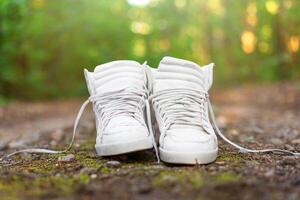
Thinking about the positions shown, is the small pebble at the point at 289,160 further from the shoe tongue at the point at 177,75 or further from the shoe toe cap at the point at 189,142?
the shoe tongue at the point at 177,75

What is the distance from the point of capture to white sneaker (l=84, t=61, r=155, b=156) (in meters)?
2.34

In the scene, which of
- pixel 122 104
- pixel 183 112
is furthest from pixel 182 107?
pixel 122 104

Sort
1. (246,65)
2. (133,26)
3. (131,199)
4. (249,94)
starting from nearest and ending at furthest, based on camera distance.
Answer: (131,199)
(249,94)
(133,26)
(246,65)

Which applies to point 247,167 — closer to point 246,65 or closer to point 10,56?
point 10,56

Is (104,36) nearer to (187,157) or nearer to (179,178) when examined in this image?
(187,157)

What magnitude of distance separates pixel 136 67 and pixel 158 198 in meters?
0.98

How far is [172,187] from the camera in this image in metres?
1.91

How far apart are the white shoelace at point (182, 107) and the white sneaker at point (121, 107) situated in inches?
3.1

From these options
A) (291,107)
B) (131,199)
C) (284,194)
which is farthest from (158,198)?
(291,107)

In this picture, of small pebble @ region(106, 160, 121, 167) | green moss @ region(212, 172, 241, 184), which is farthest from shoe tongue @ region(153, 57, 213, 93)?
green moss @ region(212, 172, 241, 184)

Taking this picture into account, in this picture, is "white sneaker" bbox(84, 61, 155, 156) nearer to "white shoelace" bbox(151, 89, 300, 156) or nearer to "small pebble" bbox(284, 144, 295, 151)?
"white shoelace" bbox(151, 89, 300, 156)

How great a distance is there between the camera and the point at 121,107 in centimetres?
253

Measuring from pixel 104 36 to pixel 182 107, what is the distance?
810cm

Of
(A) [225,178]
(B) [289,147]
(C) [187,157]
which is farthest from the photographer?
(B) [289,147]
